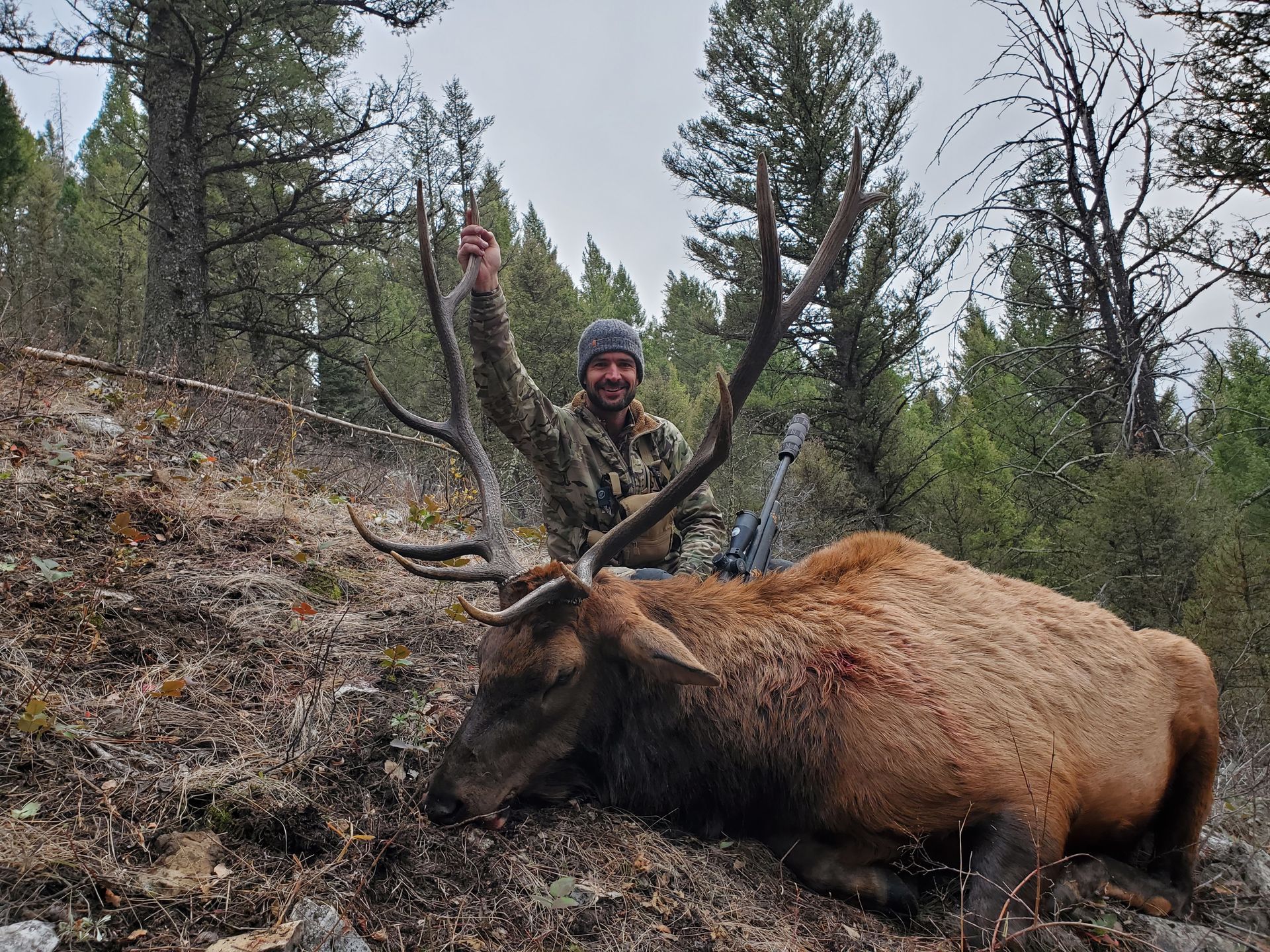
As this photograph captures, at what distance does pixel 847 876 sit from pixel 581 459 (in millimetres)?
2883

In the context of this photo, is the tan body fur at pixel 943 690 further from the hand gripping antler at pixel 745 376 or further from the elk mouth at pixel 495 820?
the elk mouth at pixel 495 820

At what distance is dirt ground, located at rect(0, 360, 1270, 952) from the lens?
1.81 m

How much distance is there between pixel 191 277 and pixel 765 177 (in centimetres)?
846

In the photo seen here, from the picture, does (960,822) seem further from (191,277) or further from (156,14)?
(156,14)

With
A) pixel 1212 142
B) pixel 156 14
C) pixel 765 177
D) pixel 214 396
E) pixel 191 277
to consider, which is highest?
pixel 156 14

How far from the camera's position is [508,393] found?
4.28 meters

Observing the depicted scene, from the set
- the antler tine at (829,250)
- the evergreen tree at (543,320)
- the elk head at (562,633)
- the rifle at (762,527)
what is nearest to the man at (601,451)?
the rifle at (762,527)

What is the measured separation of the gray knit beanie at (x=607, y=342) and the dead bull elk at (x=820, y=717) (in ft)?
5.77

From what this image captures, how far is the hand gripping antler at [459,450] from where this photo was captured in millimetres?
2842

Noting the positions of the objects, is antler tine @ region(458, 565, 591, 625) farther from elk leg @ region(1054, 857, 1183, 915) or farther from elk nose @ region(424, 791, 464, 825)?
elk leg @ region(1054, 857, 1183, 915)

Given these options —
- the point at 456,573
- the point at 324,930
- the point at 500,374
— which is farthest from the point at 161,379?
the point at 324,930

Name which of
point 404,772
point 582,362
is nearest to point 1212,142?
point 582,362

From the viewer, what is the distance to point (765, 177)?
245cm

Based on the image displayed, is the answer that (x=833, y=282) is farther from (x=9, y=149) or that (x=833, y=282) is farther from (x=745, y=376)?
(x=9, y=149)
